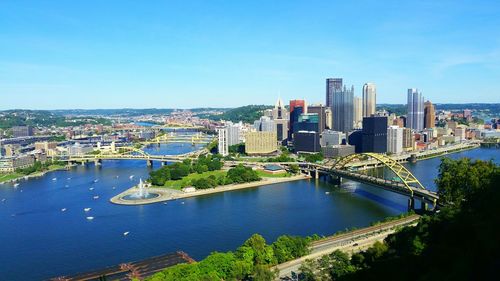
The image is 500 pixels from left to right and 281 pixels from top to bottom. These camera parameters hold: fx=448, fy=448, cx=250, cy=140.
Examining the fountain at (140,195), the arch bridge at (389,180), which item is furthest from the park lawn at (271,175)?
the fountain at (140,195)

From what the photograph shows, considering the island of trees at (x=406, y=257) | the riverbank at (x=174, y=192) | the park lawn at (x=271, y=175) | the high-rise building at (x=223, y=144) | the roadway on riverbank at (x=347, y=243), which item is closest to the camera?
the island of trees at (x=406, y=257)

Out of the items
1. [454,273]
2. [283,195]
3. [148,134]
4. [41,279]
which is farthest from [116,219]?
[148,134]

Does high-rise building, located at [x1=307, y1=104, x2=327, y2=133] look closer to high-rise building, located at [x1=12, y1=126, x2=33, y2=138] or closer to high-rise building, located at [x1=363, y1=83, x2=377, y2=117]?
high-rise building, located at [x1=363, y1=83, x2=377, y2=117]

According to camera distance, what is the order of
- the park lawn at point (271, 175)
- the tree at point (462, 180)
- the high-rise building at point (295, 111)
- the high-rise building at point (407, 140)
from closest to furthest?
the tree at point (462, 180) → the park lawn at point (271, 175) → the high-rise building at point (407, 140) → the high-rise building at point (295, 111)

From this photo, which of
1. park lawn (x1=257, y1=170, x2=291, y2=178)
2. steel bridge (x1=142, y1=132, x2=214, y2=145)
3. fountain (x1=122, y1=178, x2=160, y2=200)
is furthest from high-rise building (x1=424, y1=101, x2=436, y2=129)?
fountain (x1=122, y1=178, x2=160, y2=200)

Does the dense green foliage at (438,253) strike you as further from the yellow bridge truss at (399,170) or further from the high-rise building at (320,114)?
the high-rise building at (320,114)

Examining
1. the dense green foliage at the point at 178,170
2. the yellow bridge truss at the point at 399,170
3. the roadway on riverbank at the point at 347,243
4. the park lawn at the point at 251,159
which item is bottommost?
the park lawn at the point at 251,159

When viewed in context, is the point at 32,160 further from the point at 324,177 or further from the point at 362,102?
the point at 362,102

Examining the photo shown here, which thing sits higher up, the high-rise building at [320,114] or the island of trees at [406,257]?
the high-rise building at [320,114]
